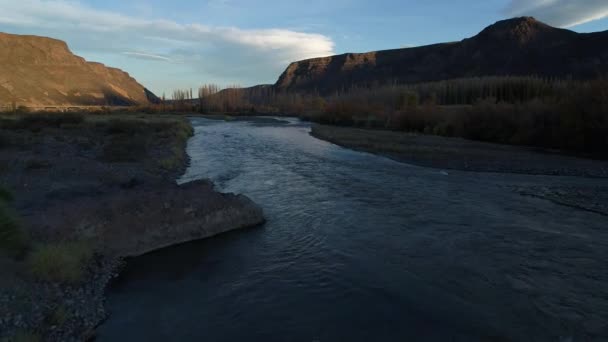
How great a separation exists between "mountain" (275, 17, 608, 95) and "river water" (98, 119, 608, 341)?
61950 millimetres

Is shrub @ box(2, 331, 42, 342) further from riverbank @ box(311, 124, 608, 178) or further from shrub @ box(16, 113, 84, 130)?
shrub @ box(16, 113, 84, 130)

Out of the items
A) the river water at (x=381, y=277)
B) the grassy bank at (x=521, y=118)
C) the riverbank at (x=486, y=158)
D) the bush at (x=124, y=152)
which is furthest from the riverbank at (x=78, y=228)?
the grassy bank at (x=521, y=118)

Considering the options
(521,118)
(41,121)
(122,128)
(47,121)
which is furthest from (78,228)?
(47,121)

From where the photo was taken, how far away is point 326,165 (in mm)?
22000

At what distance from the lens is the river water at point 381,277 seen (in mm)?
6043

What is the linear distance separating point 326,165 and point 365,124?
31.9 metres

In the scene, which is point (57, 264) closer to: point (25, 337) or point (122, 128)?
point (25, 337)

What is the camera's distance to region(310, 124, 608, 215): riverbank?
1387cm

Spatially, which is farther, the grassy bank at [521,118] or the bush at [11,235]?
the grassy bank at [521,118]

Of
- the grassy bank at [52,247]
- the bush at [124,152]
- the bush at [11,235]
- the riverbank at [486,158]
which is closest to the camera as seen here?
the grassy bank at [52,247]

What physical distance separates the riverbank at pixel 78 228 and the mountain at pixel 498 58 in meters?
67.4

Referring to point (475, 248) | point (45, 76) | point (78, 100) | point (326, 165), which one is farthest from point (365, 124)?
point (45, 76)

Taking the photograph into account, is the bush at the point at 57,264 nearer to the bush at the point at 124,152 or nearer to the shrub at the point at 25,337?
the shrub at the point at 25,337

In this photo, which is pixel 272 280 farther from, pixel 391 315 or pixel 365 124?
pixel 365 124
